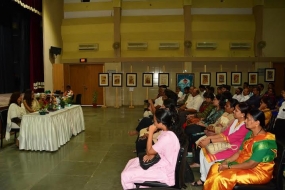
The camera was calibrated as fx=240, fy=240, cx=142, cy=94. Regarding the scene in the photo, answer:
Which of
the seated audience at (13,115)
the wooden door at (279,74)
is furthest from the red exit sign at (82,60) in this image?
the wooden door at (279,74)

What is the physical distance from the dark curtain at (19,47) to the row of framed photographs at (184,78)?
3.18 m

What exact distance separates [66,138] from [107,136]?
1014 mm

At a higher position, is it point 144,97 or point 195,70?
point 195,70

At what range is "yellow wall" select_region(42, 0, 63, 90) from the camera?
30.9 feet

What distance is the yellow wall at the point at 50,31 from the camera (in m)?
9.41

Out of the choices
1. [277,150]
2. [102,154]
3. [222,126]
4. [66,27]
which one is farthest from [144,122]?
[66,27]

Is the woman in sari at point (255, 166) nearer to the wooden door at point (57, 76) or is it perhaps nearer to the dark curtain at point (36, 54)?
the dark curtain at point (36, 54)

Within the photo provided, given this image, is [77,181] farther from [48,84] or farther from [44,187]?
[48,84]

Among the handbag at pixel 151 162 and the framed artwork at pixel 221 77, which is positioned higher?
the framed artwork at pixel 221 77

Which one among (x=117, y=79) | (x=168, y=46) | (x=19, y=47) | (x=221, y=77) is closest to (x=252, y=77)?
(x=221, y=77)

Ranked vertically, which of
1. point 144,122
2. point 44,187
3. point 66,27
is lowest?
point 44,187

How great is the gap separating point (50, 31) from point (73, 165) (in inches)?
297

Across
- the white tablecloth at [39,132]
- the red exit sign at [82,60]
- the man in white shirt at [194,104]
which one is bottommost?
the white tablecloth at [39,132]

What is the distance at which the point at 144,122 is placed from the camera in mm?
4664
